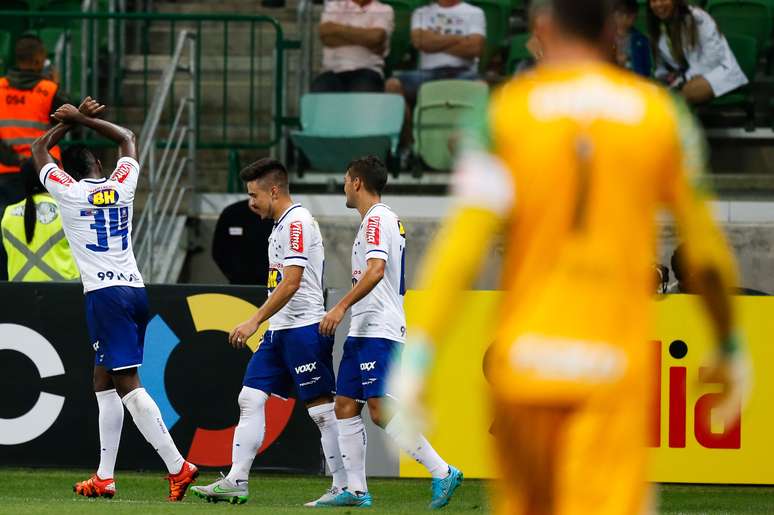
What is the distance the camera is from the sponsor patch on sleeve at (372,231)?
29.0ft

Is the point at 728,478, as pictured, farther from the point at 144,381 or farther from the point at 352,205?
the point at 144,381

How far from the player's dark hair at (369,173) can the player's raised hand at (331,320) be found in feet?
3.10

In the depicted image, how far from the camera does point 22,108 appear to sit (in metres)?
12.9

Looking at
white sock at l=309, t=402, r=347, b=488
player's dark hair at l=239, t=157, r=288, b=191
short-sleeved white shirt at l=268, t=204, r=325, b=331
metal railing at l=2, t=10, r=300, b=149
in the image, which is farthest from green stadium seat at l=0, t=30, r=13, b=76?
white sock at l=309, t=402, r=347, b=488

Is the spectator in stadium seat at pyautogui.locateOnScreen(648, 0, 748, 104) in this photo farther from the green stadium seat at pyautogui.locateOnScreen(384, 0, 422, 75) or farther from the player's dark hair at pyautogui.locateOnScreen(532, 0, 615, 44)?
the player's dark hair at pyautogui.locateOnScreen(532, 0, 615, 44)

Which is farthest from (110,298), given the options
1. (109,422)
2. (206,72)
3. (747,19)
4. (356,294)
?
(747,19)

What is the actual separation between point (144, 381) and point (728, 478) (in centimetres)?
422

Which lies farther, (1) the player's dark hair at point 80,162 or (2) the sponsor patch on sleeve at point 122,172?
(1) the player's dark hair at point 80,162

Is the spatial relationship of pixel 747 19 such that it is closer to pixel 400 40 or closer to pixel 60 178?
pixel 400 40

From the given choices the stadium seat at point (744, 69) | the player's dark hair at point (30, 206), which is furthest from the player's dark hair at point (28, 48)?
the stadium seat at point (744, 69)

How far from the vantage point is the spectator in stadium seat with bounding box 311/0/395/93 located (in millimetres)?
14539

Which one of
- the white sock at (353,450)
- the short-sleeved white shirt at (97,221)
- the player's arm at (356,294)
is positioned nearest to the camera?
the player's arm at (356,294)

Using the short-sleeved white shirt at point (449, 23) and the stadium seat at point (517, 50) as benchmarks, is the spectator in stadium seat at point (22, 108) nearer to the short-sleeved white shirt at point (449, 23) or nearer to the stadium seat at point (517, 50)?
the short-sleeved white shirt at point (449, 23)

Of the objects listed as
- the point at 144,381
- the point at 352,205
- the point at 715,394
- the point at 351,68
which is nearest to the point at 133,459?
the point at 144,381
